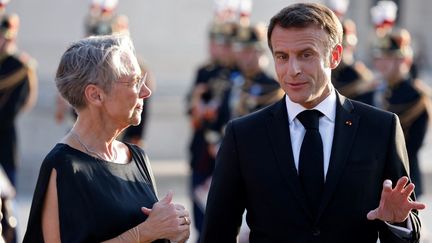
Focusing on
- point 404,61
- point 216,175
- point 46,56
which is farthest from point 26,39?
point 216,175

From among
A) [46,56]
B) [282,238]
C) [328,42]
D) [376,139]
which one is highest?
[328,42]

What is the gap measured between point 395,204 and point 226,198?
26.3 inches

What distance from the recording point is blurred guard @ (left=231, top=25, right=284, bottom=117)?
10.1 m

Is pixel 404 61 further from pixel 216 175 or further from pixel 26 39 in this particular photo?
pixel 26 39

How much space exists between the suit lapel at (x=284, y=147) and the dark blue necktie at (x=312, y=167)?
0.9 inches

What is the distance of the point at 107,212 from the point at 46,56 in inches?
481

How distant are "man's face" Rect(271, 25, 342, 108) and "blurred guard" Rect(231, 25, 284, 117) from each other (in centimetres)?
532

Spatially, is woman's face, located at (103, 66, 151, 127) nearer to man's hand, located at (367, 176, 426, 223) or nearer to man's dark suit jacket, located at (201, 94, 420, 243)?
man's dark suit jacket, located at (201, 94, 420, 243)

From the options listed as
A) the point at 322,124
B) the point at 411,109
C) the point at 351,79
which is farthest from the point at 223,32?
the point at 322,124

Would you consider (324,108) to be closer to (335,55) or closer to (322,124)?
(322,124)

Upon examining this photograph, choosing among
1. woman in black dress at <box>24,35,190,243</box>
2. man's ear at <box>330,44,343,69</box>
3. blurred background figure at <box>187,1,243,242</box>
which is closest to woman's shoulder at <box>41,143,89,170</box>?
woman in black dress at <box>24,35,190,243</box>

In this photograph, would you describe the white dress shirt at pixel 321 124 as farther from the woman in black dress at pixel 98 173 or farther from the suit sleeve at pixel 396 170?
the woman in black dress at pixel 98 173

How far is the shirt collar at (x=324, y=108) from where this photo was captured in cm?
466

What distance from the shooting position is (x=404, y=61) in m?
10.1
